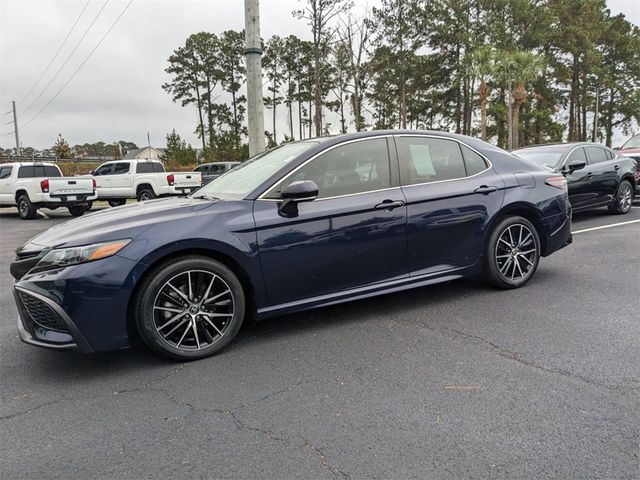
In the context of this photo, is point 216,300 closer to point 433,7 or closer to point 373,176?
point 373,176

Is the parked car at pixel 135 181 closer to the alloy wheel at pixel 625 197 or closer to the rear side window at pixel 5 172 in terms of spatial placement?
the rear side window at pixel 5 172

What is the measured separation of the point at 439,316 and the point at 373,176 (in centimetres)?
133

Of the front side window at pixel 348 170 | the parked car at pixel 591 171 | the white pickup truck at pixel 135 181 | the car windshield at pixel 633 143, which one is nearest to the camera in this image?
the front side window at pixel 348 170

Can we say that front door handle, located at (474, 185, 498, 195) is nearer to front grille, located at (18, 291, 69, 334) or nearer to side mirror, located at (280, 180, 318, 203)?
side mirror, located at (280, 180, 318, 203)

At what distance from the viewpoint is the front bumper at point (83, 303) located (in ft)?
9.58

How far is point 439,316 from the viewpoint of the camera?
3979 mm

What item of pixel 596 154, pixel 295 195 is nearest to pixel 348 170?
pixel 295 195

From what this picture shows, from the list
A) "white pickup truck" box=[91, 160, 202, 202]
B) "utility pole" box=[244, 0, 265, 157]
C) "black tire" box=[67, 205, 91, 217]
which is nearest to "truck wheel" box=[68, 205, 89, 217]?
"black tire" box=[67, 205, 91, 217]

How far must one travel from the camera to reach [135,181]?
56.0ft

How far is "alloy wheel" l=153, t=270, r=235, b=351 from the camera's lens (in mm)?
3170

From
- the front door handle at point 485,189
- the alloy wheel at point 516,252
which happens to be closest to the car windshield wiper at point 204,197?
the front door handle at point 485,189

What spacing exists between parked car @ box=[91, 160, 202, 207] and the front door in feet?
46.6

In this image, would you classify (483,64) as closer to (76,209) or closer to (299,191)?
(76,209)

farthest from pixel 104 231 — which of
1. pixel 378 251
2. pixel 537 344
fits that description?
pixel 537 344
